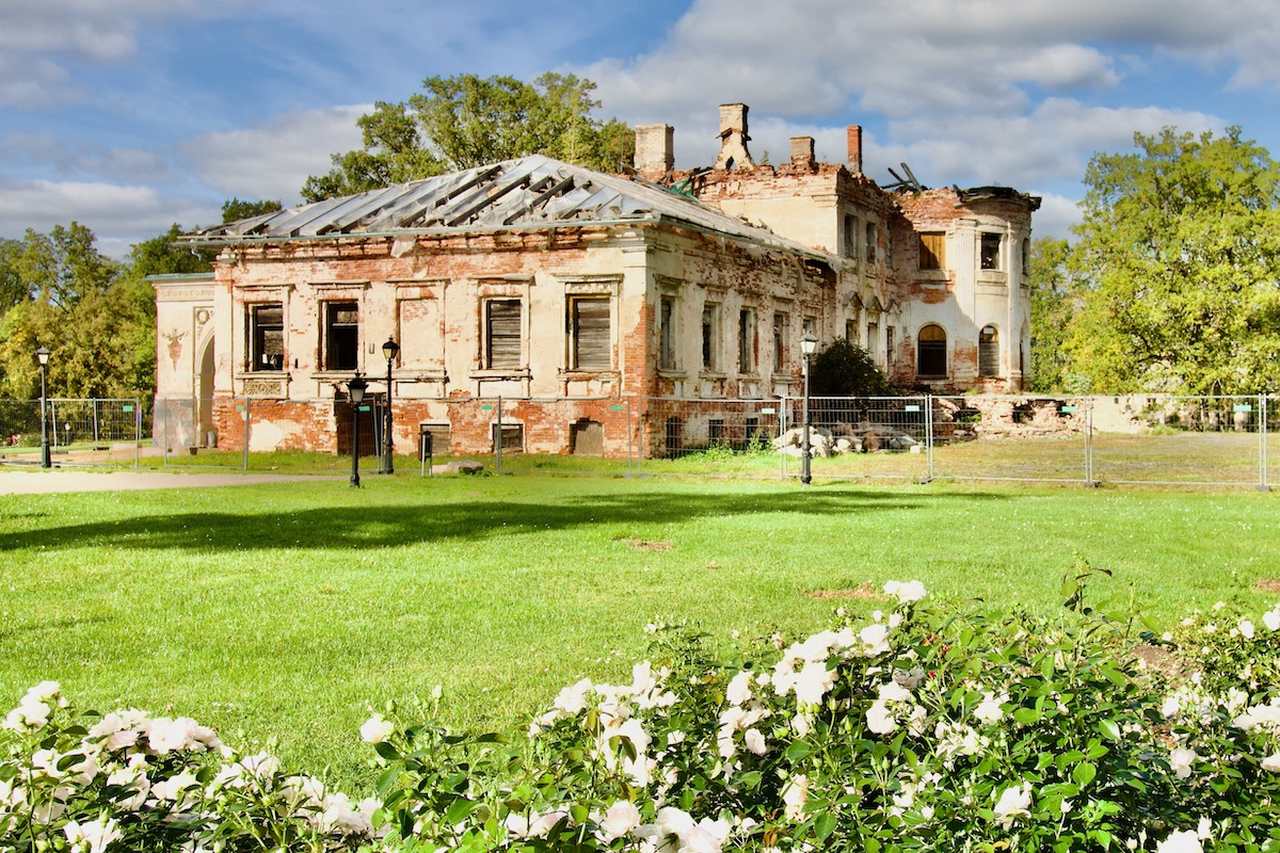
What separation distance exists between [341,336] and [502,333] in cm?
487

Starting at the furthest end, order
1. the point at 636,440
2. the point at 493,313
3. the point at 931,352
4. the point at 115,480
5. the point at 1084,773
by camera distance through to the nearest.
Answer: the point at 931,352
the point at 493,313
the point at 636,440
the point at 115,480
the point at 1084,773

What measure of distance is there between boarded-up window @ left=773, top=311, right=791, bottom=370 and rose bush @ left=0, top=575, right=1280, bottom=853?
32.4 m

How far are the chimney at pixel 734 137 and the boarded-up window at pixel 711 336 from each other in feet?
39.1

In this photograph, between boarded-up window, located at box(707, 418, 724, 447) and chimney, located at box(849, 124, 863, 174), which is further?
chimney, located at box(849, 124, 863, 174)

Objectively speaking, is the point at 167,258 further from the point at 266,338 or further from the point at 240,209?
the point at 266,338

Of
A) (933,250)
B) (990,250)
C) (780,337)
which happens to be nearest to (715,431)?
(780,337)

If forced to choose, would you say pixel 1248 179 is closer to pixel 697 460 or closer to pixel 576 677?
pixel 697 460

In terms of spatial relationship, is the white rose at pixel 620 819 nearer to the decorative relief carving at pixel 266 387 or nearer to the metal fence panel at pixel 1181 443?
the metal fence panel at pixel 1181 443

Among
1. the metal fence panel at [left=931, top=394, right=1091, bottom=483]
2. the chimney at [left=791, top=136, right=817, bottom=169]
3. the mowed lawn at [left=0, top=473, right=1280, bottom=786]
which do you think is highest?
the chimney at [left=791, top=136, right=817, bottom=169]

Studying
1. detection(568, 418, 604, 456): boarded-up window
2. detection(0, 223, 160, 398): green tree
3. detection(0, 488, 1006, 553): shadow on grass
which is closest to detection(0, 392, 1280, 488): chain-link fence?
detection(568, 418, 604, 456): boarded-up window

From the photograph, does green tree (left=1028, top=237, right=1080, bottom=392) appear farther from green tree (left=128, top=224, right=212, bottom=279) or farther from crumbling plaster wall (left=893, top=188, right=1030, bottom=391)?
green tree (left=128, top=224, right=212, bottom=279)

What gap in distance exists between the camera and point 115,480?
24578 mm

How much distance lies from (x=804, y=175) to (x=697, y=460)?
15713 millimetres

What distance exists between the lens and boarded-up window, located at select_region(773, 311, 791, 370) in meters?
36.3
